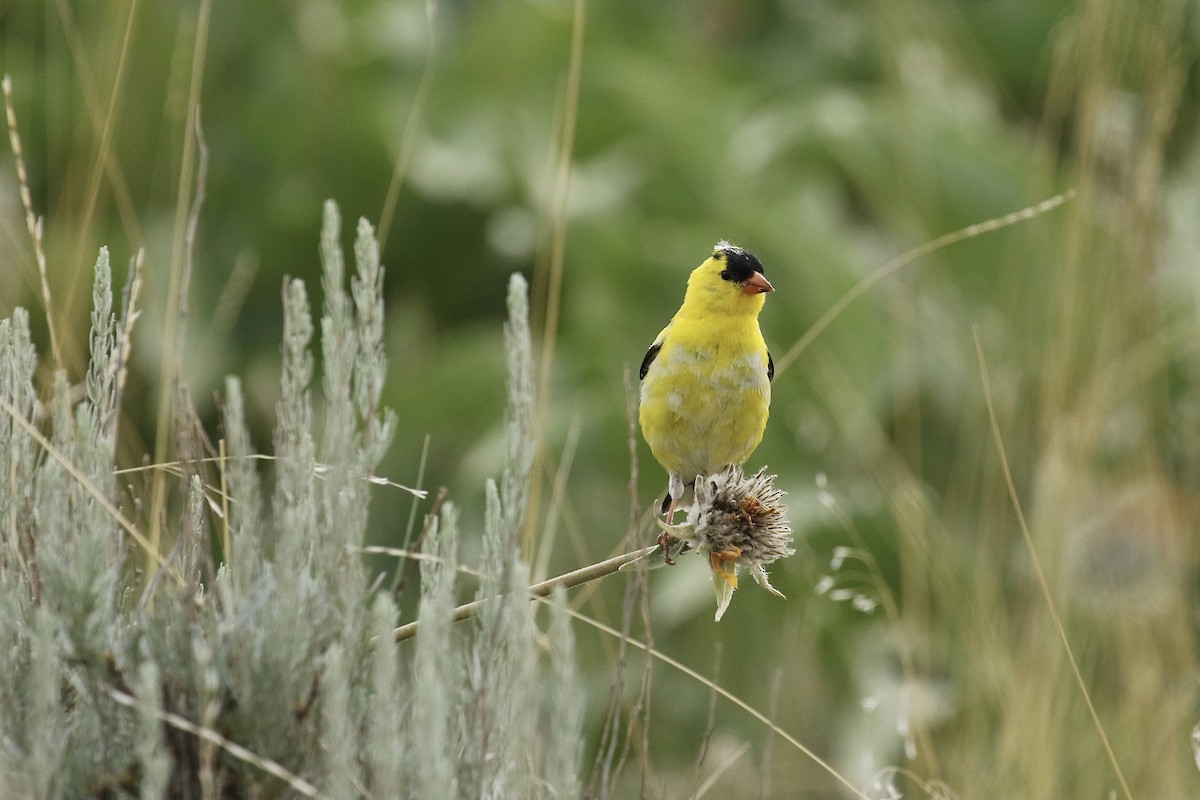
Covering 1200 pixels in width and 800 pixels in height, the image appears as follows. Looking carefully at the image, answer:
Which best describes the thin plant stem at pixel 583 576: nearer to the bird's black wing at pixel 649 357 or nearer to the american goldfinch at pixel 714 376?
the american goldfinch at pixel 714 376

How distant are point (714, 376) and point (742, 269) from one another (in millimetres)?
102

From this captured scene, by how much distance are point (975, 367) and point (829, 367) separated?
0.30 metres

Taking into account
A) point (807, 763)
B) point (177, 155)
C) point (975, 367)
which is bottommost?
point (807, 763)

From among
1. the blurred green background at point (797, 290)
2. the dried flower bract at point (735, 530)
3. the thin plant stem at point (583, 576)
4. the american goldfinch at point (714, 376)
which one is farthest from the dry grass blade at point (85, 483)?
the blurred green background at point (797, 290)

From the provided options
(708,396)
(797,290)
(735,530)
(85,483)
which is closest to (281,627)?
(85,483)

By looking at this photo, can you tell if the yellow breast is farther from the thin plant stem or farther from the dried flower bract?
the thin plant stem

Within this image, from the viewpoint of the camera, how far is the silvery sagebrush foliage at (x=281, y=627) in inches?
35.1

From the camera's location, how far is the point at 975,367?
2.86m

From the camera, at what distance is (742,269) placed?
1.33 meters

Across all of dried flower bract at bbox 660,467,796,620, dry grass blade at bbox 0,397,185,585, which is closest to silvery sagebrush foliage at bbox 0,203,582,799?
dry grass blade at bbox 0,397,185,585

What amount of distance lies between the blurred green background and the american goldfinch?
0.77 metres

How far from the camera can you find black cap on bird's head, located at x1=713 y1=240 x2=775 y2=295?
1312mm

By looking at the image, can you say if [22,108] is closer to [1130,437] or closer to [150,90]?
[150,90]

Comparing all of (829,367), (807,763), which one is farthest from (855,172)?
(807,763)
